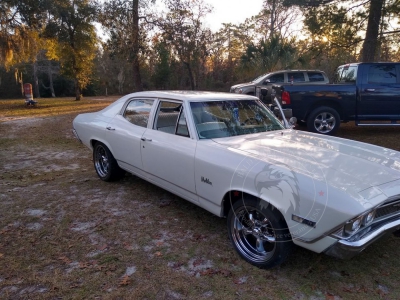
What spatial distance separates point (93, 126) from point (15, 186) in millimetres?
1637

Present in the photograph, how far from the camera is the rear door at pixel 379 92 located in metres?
8.00

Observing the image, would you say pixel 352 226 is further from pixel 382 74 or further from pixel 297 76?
pixel 297 76

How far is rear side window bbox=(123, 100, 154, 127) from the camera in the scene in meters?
4.41

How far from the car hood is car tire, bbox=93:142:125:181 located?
228 centimetres

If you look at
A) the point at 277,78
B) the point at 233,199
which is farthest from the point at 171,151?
the point at 277,78

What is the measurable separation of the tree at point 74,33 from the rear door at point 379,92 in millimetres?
18206

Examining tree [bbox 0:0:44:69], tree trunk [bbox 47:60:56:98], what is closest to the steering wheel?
tree [bbox 0:0:44:69]

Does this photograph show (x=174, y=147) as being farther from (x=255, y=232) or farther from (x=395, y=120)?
(x=395, y=120)

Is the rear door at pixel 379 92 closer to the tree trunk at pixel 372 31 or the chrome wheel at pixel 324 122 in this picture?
the chrome wheel at pixel 324 122

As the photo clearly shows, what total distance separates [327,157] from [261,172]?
757 millimetres

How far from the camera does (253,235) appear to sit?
305 cm

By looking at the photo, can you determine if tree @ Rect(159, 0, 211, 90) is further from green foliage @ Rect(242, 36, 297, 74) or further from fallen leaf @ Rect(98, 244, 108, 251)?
fallen leaf @ Rect(98, 244, 108, 251)

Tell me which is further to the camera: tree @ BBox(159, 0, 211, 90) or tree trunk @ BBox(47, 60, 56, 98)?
tree trunk @ BBox(47, 60, 56, 98)

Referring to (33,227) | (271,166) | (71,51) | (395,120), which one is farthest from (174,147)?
(71,51)
